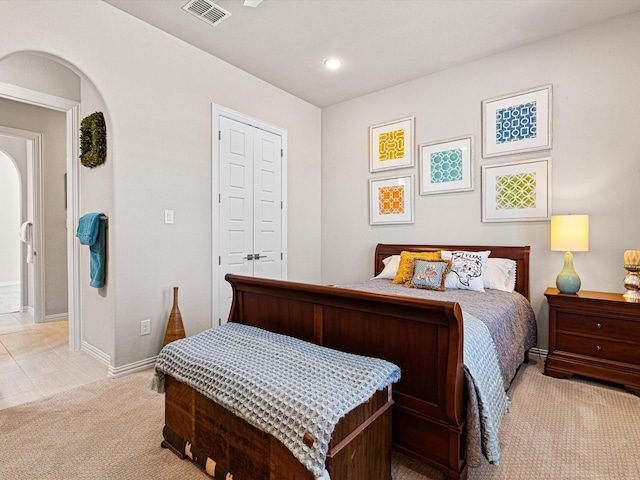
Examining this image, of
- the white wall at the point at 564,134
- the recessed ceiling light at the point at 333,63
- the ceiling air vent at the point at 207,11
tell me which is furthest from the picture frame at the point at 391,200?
the ceiling air vent at the point at 207,11

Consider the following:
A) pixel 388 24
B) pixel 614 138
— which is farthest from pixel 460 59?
pixel 614 138

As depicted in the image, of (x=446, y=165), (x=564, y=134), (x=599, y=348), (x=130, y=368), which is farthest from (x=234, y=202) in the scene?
(x=599, y=348)

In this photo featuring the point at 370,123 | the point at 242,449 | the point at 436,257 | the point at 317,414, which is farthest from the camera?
the point at 370,123

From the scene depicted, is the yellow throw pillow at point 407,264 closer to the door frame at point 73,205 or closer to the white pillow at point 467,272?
the white pillow at point 467,272

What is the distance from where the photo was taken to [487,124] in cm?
336

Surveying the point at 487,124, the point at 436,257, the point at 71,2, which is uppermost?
the point at 71,2

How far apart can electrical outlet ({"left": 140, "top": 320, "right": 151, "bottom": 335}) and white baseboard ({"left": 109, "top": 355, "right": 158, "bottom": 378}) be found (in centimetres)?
23

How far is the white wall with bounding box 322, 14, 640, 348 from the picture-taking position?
275cm

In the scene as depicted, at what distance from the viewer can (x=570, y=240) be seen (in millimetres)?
2654

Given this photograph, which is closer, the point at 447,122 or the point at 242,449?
the point at 242,449

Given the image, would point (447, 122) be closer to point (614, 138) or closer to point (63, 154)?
point (614, 138)

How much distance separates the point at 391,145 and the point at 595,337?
2.69m

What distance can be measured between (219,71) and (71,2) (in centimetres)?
125

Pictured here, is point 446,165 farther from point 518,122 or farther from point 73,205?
point 73,205
